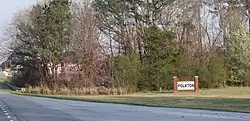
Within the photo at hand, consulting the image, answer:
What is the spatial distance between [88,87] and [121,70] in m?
4.07

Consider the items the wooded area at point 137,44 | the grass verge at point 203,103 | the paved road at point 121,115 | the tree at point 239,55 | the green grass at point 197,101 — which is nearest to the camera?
the paved road at point 121,115

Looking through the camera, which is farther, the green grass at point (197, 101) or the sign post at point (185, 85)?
the sign post at point (185, 85)

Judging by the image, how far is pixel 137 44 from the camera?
63.8m

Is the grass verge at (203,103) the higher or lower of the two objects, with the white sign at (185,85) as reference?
lower

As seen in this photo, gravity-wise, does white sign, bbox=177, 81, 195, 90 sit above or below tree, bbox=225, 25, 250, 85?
below

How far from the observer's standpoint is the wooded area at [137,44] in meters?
57.1

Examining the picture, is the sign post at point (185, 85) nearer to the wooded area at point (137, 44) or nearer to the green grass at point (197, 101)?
the green grass at point (197, 101)

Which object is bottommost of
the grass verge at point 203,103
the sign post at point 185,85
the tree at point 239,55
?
the grass verge at point 203,103

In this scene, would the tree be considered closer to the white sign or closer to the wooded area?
the wooded area

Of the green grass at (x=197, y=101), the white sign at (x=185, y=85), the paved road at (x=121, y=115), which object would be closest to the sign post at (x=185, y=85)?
the white sign at (x=185, y=85)

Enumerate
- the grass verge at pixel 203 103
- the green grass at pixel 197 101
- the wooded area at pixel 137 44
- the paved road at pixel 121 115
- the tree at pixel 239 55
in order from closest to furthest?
1. the paved road at pixel 121 115
2. the grass verge at pixel 203 103
3. the green grass at pixel 197 101
4. the wooded area at pixel 137 44
5. the tree at pixel 239 55

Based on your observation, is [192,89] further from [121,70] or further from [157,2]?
[157,2]

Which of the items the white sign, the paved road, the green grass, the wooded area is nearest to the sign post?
the white sign

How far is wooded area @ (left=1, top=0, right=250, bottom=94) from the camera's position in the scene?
187 feet
